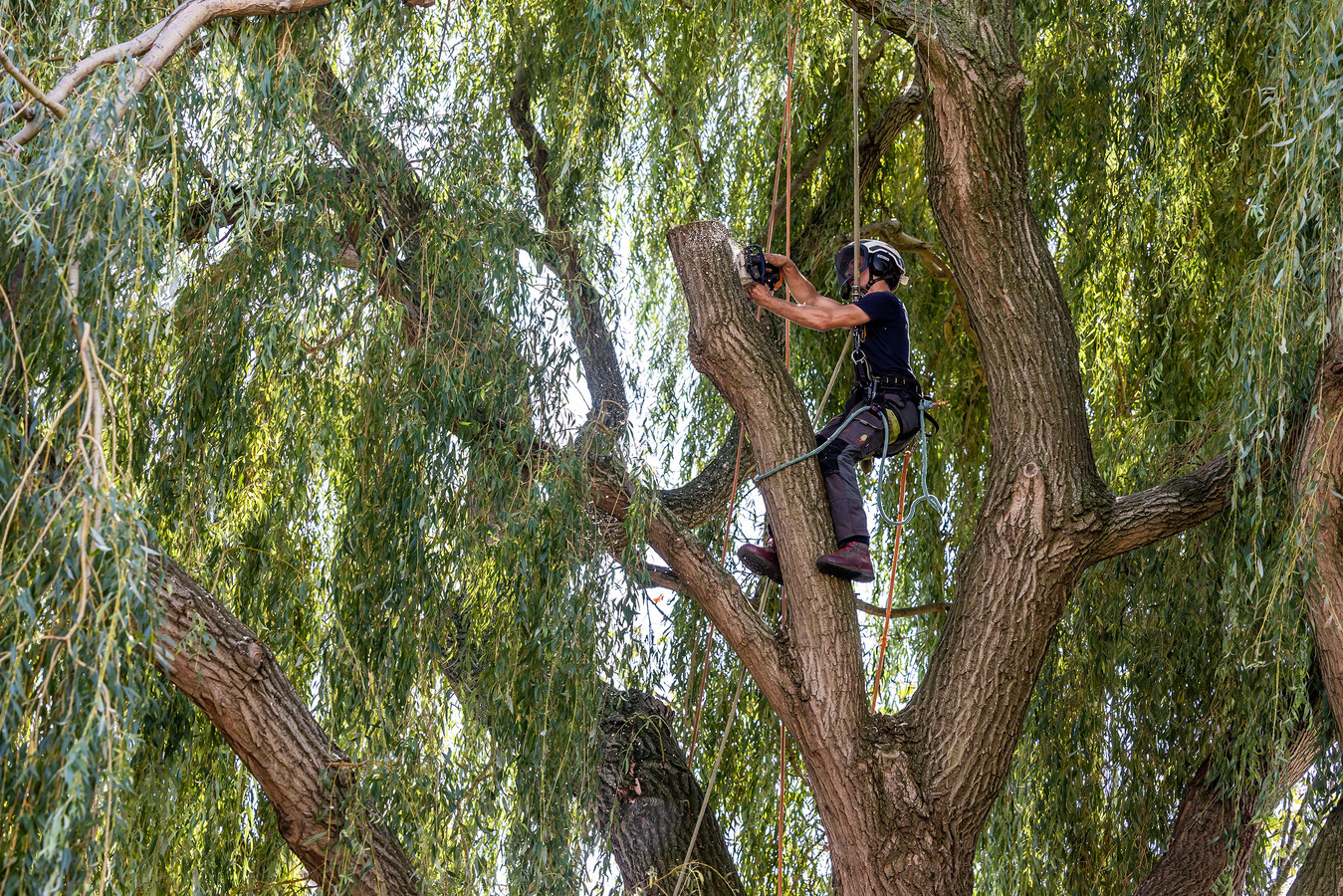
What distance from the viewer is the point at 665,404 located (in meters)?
5.14

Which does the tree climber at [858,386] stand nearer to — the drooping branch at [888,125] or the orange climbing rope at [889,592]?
the orange climbing rope at [889,592]

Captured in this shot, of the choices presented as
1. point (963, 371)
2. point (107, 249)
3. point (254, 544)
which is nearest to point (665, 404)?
point (963, 371)

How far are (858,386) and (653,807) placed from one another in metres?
1.66

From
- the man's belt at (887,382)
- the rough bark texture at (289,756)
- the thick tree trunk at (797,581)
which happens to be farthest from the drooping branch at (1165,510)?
the rough bark texture at (289,756)

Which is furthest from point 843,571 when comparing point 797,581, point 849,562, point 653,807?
point 653,807

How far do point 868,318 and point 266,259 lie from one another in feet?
5.56

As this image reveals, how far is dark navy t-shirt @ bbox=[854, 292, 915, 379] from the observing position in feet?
12.8

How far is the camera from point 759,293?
3660 millimetres

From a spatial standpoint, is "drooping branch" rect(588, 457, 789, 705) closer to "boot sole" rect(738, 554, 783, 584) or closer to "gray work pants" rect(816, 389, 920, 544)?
"boot sole" rect(738, 554, 783, 584)

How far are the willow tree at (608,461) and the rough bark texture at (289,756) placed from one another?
0.01 metres

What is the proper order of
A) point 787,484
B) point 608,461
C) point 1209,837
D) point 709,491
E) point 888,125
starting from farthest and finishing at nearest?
point 888,125 < point 709,491 < point 1209,837 < point 608,461 < point 787,484

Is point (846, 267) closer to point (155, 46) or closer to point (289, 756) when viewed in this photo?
point (155, 46)

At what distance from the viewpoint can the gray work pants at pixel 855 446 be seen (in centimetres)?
371

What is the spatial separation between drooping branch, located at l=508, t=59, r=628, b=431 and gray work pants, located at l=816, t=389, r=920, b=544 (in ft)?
2.02
